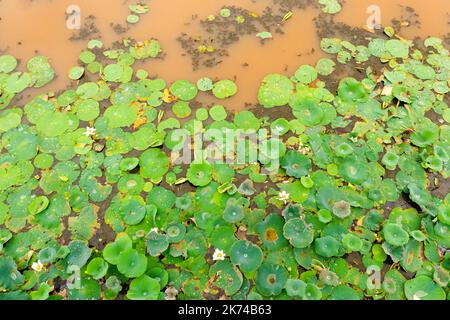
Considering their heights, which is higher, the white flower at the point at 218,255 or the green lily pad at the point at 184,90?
the green lily pad at the point at 184,90

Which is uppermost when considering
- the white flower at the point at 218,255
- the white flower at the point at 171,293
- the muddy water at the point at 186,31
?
the muddy water at the point at 186,31

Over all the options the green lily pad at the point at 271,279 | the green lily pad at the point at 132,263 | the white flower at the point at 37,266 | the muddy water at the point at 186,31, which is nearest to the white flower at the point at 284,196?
the green lily pad at the point at 271,279

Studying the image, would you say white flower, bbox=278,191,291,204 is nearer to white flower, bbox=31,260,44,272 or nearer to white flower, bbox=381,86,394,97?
white flower, bbox=381,86,394,97

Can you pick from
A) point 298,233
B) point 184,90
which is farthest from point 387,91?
point 184,90

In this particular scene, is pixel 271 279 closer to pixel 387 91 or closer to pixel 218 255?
pixel 218 255

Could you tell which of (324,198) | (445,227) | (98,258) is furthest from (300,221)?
(98,258)

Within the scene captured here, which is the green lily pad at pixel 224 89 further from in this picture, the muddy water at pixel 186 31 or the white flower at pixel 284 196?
the white flower at pixel 284 196

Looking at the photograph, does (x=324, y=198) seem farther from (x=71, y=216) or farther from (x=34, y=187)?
(x=34, y=187)

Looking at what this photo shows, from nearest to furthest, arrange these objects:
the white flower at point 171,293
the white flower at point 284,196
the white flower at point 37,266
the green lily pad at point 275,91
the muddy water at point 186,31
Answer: the white flower at point 171,293 → the white flower at point 37,266 → the white flower at point 284,196 → the green lily pad at point 275,91 → the muddy water at point 186,31
